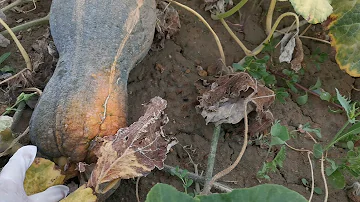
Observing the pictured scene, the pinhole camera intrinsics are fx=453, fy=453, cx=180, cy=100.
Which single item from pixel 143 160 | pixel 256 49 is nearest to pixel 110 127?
pixel 143 160

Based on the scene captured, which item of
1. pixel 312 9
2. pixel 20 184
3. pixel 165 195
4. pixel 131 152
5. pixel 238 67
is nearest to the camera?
pixel 165 195

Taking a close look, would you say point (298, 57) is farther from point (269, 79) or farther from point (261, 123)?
point (261, 123)

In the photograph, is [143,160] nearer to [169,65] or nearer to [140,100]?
[140,100]

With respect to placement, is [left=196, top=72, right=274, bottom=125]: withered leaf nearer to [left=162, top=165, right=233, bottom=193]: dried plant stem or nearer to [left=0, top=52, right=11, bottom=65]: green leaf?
[left=162, top=165, right=233, bottom=193]: dried plant stem

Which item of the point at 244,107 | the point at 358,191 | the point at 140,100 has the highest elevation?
the point at 244,107

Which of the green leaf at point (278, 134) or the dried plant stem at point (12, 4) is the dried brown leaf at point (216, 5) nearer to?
the green leaf at point (278, 134)

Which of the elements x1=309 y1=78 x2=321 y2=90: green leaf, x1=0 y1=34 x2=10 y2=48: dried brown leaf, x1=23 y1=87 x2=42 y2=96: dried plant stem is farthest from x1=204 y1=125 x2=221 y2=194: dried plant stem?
x1=0 y1=34 x2=10 y2=48: dried brown leaf

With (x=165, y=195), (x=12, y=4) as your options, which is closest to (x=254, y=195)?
(x=165, y=195)
